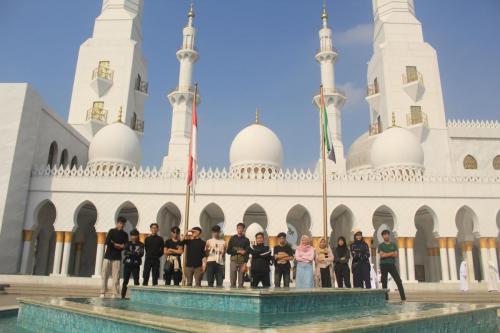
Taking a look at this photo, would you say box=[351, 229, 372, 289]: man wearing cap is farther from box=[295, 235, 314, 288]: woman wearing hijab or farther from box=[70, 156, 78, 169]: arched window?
box=[70, 156, 78, 169]: arched window

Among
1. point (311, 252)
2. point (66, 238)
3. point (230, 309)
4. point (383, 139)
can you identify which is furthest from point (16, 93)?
point (383, 139)

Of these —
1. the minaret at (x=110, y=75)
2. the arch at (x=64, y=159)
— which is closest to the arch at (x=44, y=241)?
the arch at (x=64, y=159)

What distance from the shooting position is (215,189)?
1894 centimetres

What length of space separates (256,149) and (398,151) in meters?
7.77

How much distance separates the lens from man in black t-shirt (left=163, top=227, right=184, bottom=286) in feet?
26.8

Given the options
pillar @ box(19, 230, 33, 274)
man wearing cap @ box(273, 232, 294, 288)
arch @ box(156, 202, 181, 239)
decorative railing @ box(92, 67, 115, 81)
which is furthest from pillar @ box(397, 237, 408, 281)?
decorative railing @ box(92, 67, 115, 81)

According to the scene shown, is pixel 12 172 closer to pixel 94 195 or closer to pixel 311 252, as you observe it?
pixel 94 195

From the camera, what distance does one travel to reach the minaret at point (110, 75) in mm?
25359

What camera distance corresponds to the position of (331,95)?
25.5 m

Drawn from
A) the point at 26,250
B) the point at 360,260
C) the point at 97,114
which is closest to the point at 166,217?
the point at 26,250

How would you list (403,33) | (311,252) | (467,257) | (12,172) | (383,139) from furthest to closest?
1. (403,33)
2. (383,139)
3. (467,257)
4. (12,172)
5. (311,252)

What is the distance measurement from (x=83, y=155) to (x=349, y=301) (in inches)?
864

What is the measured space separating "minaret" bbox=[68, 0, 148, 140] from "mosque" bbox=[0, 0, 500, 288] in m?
0.08

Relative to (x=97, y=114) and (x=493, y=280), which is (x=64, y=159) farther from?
(x=493, y=280)
